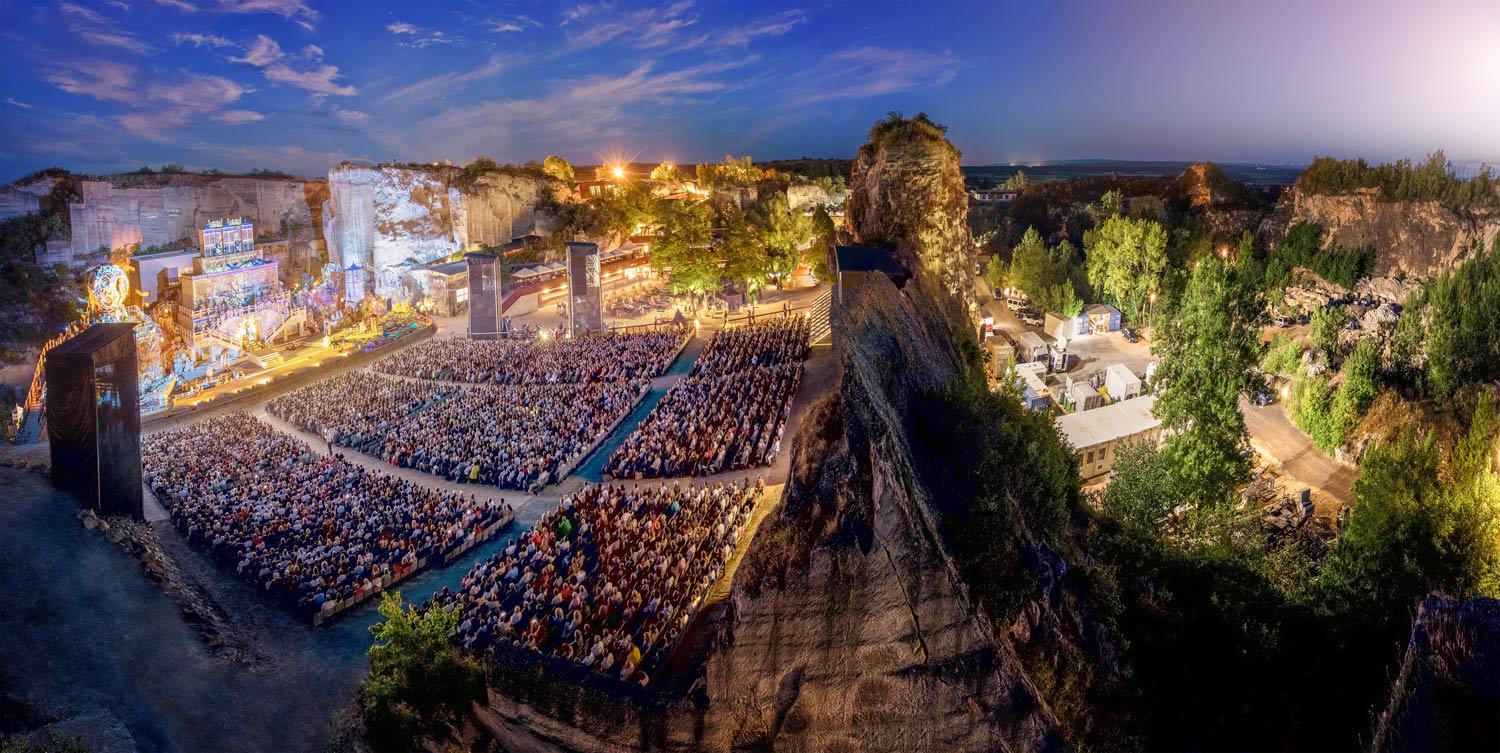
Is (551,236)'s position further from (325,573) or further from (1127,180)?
(1127,180)

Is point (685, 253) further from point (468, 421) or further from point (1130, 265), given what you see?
point (1130, 265)

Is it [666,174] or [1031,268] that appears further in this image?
[666,174]

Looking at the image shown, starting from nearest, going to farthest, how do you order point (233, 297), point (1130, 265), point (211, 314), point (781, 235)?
point (211, 314)
point (233, 297)
point (1130, 265)
point (781, 235)

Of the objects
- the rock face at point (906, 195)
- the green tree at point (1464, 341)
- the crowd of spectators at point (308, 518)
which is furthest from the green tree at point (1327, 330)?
the crowd of spectators at point (308, 518)

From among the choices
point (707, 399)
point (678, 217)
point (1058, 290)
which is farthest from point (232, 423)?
point (1058, 290)

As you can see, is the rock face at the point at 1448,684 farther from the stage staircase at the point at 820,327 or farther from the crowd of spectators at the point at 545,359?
the crowd of spectators at the point at 545,359

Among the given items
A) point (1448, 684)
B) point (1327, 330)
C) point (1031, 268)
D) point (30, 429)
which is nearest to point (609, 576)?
point (1448, 684)

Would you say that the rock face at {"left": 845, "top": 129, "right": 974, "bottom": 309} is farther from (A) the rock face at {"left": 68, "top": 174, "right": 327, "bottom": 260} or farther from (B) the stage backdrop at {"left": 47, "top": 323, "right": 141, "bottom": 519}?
(A) the rock face at {"left": 68, "top": 174, "right": 327, "bottom": 260}
